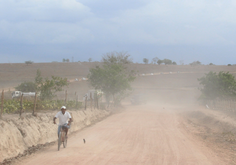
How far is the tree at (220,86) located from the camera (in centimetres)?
3350

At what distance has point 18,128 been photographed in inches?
415

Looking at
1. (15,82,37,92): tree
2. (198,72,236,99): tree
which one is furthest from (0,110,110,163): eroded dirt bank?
(15,82,37,92): tree

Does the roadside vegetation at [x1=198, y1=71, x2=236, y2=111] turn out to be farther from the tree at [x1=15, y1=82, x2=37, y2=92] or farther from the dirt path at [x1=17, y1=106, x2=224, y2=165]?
the tree at [x1=15, y1=82, x2=37, y2=92]

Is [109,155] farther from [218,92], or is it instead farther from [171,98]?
[171,98]

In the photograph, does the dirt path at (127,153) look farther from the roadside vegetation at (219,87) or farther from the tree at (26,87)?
the tree at (26,87)

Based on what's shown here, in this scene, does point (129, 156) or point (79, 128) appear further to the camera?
point (79, 128)

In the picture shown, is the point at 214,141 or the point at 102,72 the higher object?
the point at 102,72

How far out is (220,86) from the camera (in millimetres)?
34375

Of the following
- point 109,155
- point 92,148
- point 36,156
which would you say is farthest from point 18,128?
point 109,155

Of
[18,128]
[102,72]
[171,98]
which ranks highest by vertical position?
[102,72]

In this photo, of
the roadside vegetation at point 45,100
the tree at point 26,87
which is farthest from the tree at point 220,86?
the tree at point 26,87

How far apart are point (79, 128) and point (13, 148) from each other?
24.4 ft

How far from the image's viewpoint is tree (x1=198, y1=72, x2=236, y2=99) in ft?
110

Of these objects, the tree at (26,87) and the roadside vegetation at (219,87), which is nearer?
the roadside vegetation at (219,87)
